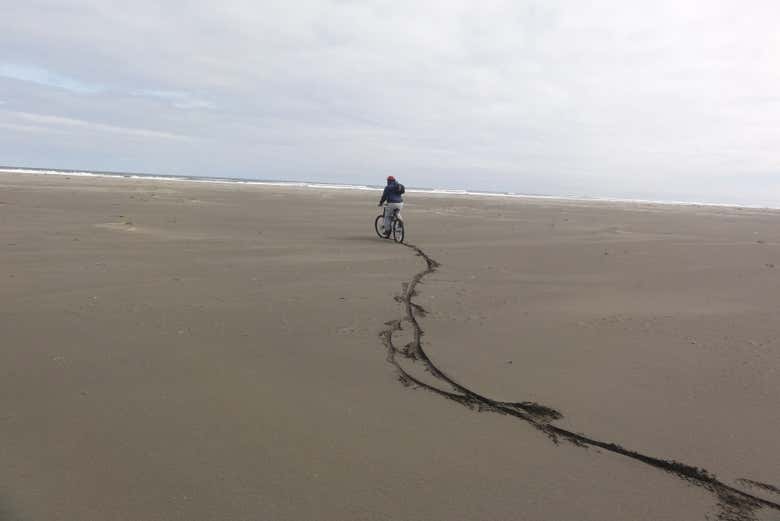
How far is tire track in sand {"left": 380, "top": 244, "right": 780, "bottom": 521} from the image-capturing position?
7.90 ft

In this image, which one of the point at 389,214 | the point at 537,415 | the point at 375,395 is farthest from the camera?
the point at 389,214

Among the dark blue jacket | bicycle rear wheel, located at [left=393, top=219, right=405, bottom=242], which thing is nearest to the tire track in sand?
bicycle rear wheel, located at [left=393, top=219, right=405, bottom=242]

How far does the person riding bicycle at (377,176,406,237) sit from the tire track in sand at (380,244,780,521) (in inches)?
271

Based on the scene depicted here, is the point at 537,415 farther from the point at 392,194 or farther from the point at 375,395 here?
the point at 392,194

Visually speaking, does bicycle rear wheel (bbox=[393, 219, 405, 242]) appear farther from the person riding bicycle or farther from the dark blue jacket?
the dark blue jacket

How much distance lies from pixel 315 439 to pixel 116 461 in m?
0.99

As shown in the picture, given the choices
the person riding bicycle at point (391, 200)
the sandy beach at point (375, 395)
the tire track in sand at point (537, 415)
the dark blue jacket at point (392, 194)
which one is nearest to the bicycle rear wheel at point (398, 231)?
the person riding bicycle at point (391, 200)

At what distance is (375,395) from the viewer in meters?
3.39

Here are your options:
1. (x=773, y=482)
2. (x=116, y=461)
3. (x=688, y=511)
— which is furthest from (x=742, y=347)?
(x=116, y=461)

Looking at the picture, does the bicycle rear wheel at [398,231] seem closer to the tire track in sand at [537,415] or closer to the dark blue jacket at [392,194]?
the dark blue jacket at [392,194]

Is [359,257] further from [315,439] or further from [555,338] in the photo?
[315,439]

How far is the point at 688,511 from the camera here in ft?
7.72

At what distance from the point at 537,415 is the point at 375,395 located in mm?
1057

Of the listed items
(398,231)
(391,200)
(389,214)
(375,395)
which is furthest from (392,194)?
(375,395)
